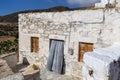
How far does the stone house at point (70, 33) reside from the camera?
744 centimetres

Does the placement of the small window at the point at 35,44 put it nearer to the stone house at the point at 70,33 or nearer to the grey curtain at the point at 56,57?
the stone house at the point at 70,33

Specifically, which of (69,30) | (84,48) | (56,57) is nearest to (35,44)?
(56,57)

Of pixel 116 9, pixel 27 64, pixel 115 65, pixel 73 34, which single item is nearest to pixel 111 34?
pixel 116 9

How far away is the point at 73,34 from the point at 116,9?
2582 mm

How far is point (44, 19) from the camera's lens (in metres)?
10.3

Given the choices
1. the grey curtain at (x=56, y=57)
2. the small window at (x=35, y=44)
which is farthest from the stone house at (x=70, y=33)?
the grey curtain at (x=56, y=57)

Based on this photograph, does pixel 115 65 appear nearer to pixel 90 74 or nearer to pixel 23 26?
pixel 90 74

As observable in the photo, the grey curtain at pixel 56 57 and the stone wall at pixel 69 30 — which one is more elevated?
the stone wall at pixel 69 30

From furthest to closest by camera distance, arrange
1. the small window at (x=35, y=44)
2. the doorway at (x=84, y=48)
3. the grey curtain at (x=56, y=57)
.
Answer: the small window at (x=35, y=44)
the grey curtain at (x=56, y=57)
the doorway at (x=84, y=48)

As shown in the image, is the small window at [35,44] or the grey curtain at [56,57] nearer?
the grey curtain at [56,57]

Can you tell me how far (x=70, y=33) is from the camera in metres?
8.99

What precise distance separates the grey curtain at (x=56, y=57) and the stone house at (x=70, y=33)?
0.44ft

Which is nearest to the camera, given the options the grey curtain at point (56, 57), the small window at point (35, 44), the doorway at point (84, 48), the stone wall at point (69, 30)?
the stone wall at point (69, 30)

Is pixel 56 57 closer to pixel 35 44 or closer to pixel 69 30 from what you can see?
pixel 69 30
